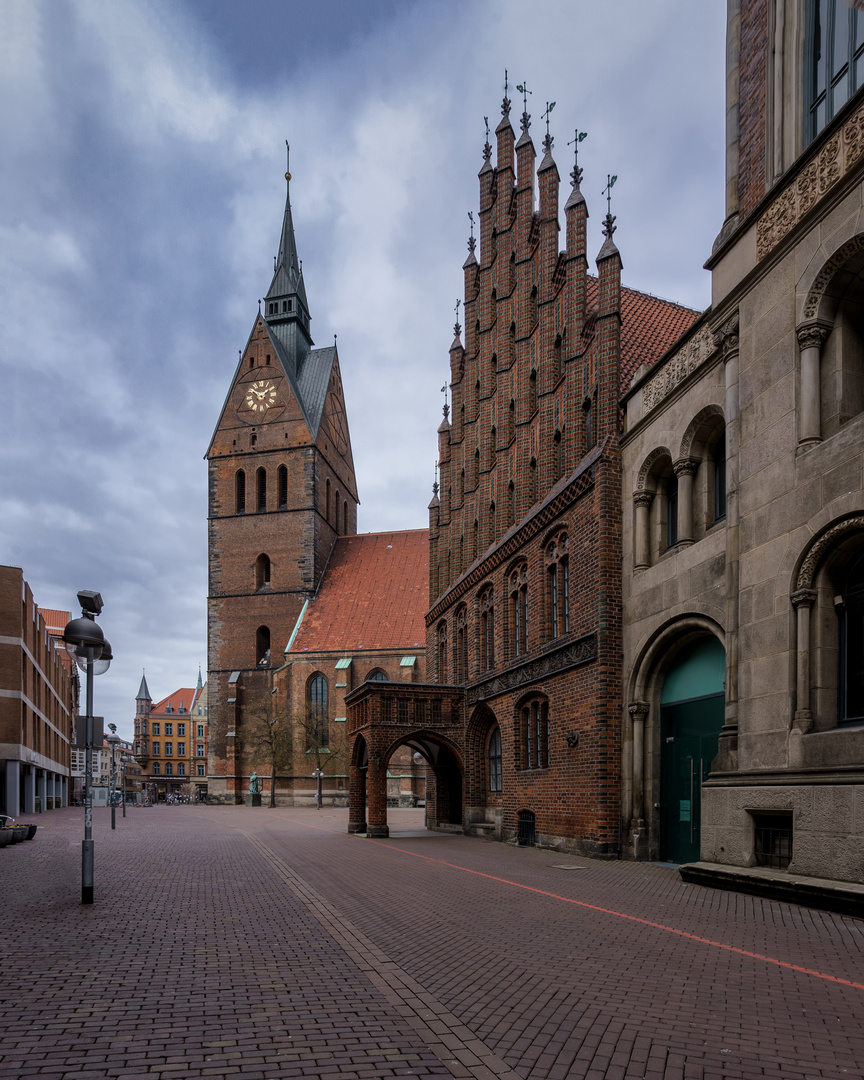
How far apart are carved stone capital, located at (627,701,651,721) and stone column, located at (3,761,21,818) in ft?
100

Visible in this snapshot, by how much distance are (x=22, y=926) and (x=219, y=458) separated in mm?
59122

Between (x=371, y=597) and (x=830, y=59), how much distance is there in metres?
52.5

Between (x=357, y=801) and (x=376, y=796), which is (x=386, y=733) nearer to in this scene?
(x=376, y=796)

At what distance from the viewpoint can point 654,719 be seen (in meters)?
16.8

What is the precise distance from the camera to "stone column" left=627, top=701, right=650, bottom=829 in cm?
1670

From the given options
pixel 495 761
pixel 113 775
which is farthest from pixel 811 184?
pixel 113 775

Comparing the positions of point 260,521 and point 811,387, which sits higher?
point 260,521

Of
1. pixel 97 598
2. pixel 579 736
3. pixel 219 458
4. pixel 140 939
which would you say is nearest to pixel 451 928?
pixel 140 939

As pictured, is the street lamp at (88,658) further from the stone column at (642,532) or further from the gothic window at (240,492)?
the gothic window at (240,492)

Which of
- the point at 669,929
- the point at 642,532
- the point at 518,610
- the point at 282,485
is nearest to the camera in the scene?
the point at 669,929

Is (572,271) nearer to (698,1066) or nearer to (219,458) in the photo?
(698,1066)

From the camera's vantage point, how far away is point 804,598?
37.9 ft

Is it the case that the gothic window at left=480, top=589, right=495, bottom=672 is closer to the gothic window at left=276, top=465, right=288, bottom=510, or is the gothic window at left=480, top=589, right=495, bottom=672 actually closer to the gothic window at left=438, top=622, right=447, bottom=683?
the gothic window at left=438, top=622, right=447, bottom=683

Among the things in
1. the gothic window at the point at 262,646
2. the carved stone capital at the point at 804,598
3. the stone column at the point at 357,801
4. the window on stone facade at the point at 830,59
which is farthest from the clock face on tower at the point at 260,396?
the carved stone capital at the point at 804,598
